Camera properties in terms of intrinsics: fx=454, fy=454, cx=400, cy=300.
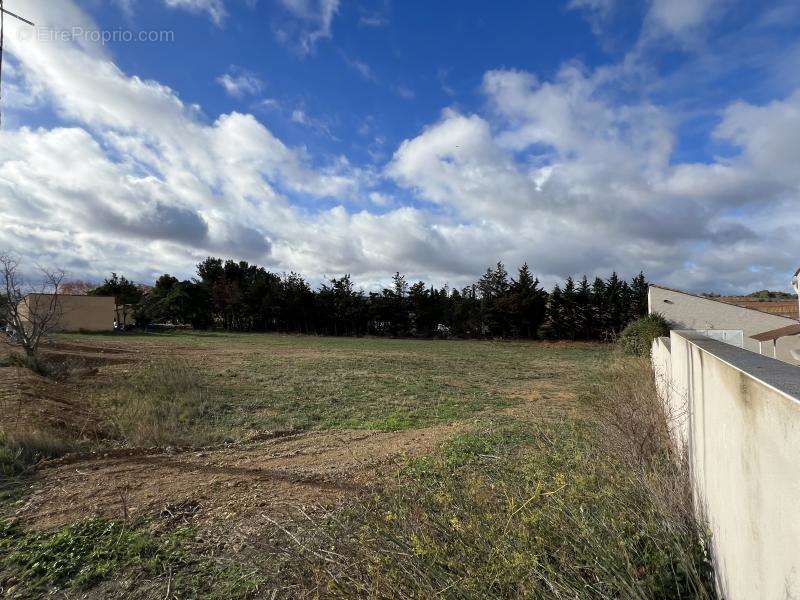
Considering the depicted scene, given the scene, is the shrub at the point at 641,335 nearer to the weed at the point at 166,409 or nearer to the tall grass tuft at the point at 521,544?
the weed at the point at 166,409

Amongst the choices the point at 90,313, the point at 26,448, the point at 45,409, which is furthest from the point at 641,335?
the point at 90,313

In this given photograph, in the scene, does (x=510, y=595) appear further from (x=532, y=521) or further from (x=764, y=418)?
(x=764, y=418)

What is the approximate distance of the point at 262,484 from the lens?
4758 mm

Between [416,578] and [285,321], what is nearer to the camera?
[416,578]

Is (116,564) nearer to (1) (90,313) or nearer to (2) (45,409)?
(2) (45,409)

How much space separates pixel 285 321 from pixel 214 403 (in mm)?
41962

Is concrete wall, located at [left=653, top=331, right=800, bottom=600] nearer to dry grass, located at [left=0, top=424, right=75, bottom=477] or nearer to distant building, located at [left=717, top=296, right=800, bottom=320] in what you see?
dry grass, located at [left=0, top=424, right=75, bottom=477]

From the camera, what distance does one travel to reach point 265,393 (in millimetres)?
10664

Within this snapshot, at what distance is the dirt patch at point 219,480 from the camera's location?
161 inches

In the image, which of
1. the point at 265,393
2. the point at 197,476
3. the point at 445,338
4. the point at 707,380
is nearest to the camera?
the point at 707,380

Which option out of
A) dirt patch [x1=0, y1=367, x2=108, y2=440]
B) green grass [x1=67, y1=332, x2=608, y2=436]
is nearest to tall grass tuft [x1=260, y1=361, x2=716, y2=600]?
green grass [x1=67, y1=332, x2=608, y2=436]

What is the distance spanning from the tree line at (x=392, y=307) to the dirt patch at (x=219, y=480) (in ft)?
125

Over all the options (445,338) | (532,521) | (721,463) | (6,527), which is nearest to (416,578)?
(532,521)

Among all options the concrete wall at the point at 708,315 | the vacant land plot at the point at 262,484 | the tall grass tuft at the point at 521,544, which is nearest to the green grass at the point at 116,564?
the vacant land plot at the point at 262,484
